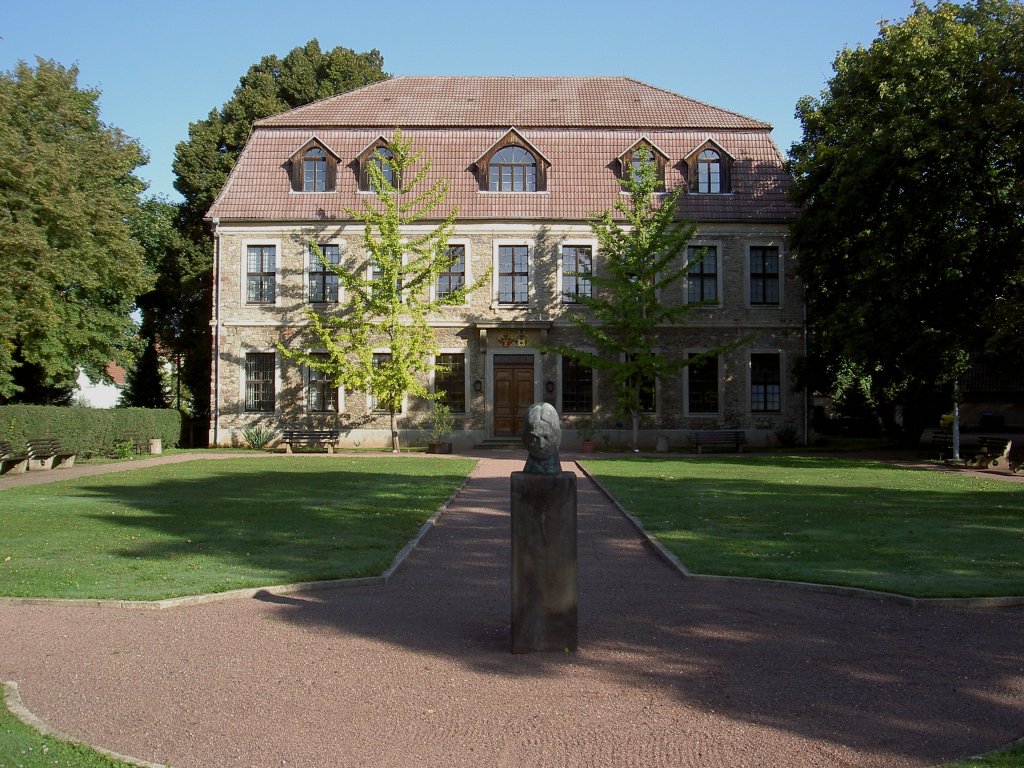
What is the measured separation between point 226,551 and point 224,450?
2237 centimetres

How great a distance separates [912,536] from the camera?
12.0 metres

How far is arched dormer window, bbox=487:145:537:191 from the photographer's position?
34.0 meters

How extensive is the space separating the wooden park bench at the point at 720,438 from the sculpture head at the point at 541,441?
83.7 feet

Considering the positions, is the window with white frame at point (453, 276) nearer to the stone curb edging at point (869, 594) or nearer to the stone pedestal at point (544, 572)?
the stone curb edging at point (869, 594)

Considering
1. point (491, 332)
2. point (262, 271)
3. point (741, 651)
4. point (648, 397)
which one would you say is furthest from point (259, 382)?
point (741, 651)

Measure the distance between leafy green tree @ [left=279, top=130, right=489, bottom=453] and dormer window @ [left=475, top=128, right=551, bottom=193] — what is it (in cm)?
172

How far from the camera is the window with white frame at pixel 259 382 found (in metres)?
34.0

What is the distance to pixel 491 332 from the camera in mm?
33469

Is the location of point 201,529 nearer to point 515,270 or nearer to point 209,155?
point 515,270

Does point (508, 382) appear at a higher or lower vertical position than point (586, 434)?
higher

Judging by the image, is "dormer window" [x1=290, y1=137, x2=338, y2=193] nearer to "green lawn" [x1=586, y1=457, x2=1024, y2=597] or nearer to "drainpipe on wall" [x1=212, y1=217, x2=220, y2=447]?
"drainpipe on wall" [x1=212, y1=217, x2=220, y2=447]

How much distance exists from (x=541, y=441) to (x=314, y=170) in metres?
29.2

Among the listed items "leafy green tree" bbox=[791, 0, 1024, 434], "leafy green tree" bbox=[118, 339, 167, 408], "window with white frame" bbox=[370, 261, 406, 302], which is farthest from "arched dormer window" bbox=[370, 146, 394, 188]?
"leafy green tree" bbox=[118, 339, 167, 408]

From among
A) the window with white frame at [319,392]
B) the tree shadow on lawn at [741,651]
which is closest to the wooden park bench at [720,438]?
the window with white frame at [319,392]
